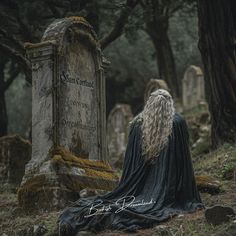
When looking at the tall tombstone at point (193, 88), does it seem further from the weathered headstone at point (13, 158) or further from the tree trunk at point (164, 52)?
the weathered headstone at point (13, 158)

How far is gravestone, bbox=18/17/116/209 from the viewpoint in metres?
11.4

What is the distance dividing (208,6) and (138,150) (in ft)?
19.2

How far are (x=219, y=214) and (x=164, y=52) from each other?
57.7 ft

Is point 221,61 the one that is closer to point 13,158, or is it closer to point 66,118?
point 66,118

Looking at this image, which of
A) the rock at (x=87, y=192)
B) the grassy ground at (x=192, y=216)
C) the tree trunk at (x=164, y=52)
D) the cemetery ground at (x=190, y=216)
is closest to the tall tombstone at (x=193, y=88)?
the tree trunk at (x=164, y=52)

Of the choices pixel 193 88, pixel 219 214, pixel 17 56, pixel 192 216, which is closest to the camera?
pixel 219 214

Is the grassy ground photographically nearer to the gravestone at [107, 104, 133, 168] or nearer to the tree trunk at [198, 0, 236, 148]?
the tree trunk at [198, 0, 236, 148]

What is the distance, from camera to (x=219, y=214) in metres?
8.30

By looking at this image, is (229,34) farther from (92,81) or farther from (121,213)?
(121,213)

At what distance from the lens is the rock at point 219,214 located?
827cm

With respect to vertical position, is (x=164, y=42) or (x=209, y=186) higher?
(x=164, y=42)

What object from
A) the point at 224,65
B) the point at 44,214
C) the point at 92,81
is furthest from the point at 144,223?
the point at 224,65

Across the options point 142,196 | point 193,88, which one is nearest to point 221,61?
point 142,196

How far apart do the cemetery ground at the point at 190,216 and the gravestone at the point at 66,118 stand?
474mm
